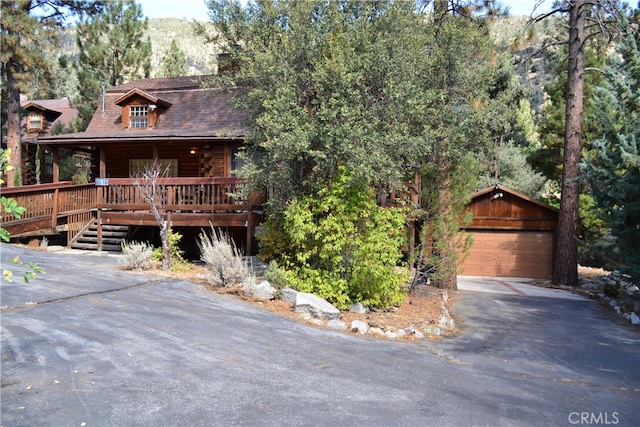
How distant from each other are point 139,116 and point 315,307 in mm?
13636

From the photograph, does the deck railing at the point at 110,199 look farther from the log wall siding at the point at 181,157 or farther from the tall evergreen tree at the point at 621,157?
the tall evergreen tree at the point at 621,157

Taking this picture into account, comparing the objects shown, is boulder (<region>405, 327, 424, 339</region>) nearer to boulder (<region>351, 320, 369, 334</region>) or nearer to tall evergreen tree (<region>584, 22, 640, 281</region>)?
boulder (<region>351, 320, 369, 334</region>)

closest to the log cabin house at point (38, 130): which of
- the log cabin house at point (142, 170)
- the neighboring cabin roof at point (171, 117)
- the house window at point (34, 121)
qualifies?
the house window at point (34, 121)

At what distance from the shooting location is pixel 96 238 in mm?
14922

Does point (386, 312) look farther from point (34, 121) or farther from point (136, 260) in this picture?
point (34, 121)

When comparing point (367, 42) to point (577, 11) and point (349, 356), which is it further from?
point (577, 11)

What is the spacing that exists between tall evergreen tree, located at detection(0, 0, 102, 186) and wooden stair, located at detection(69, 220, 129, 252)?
686 cm

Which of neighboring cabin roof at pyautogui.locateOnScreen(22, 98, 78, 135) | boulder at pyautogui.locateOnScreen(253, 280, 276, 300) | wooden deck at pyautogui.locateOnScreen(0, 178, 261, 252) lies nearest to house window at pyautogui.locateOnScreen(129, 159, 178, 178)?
wooden deck at pyautogui.locateOnScreen(0, 178, 261, 252)

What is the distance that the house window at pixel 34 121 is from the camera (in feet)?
96.7

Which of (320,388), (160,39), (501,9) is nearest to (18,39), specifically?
(501,9)

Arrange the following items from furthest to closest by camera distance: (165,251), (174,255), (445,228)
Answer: (174,255), (445,228), (165,251)

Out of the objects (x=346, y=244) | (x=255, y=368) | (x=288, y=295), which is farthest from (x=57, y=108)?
(x=255, y=368)

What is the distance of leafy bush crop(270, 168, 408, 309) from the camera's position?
9.20 metres

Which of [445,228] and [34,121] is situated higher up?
[34,121]
